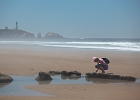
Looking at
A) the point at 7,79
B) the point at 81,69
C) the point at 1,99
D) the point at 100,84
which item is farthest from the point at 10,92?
the point at 81,69

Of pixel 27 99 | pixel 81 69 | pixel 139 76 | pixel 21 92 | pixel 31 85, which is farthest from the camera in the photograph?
pixel 81 69

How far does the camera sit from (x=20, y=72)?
34.2 ft

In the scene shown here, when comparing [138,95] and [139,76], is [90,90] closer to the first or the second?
[138,95]

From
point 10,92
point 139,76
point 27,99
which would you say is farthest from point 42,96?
point 139,76

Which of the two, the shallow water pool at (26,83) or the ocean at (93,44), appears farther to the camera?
the ocean at (93,44)

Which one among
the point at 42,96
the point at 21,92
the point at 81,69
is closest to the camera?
the point at 42,96

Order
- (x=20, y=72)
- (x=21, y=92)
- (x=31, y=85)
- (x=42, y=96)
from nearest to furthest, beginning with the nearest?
(x=42, y=96) → (x=21, y=92) → (x=31, y=85) → (x=20, y=72)

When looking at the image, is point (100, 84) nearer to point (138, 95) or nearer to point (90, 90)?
point (90, 90)

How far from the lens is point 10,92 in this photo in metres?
6.60

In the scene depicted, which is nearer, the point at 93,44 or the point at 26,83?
the point at 26,83

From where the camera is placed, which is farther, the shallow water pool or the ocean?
the ocean

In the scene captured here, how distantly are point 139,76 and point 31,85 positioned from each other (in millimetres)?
4726

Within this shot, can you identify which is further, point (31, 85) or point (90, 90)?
point (31, 85)

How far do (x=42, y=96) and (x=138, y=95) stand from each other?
8.89 feet
